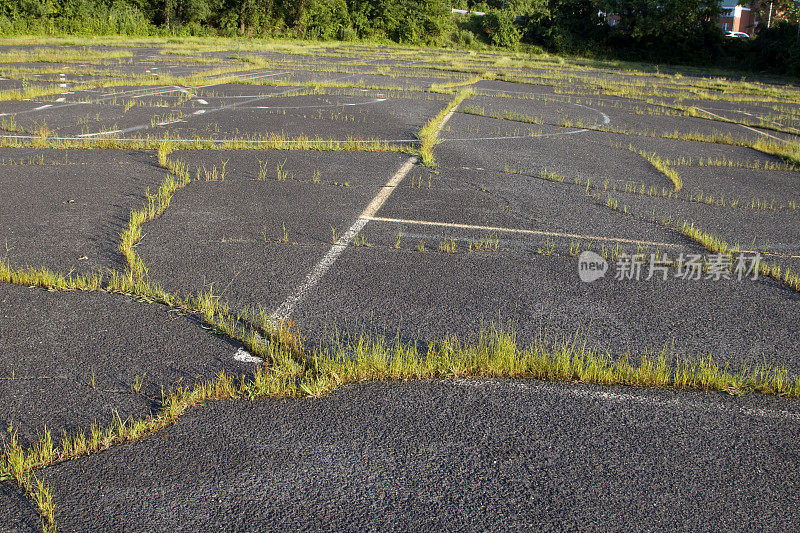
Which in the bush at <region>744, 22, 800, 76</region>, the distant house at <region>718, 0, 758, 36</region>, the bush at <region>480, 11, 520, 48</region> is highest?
the distant house at <region>718, 0, 758, 36</region>

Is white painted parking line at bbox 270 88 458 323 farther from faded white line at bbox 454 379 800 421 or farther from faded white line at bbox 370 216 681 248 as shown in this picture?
faded white line at bbox 454 379 800 421

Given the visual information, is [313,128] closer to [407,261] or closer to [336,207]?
[336,207]

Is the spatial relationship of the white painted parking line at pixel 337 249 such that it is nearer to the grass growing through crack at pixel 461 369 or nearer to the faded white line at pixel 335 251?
the faded white line at pixel 335 251

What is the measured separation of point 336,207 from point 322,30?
59.0 m

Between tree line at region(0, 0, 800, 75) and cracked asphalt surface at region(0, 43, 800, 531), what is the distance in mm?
39340

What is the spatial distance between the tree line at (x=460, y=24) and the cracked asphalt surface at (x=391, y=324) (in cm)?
3934

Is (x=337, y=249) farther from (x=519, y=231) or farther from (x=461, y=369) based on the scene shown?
(x=461, y=369)

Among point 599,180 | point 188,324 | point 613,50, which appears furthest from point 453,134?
point 613,50

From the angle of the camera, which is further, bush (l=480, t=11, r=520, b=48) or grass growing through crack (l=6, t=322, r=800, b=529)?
bush (l=480, t=11, r=520, b=48)

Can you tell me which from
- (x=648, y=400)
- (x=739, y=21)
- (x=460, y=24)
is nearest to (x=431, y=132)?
(x=648, y=400)

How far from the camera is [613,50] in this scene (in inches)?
2186

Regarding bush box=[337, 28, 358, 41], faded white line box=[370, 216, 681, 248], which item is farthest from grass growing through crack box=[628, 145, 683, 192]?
bush box=[337, 28, 358, 41]

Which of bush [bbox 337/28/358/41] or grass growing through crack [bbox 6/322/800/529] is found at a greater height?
bush [bbox 337/28/358/41]

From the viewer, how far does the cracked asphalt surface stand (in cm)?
301
